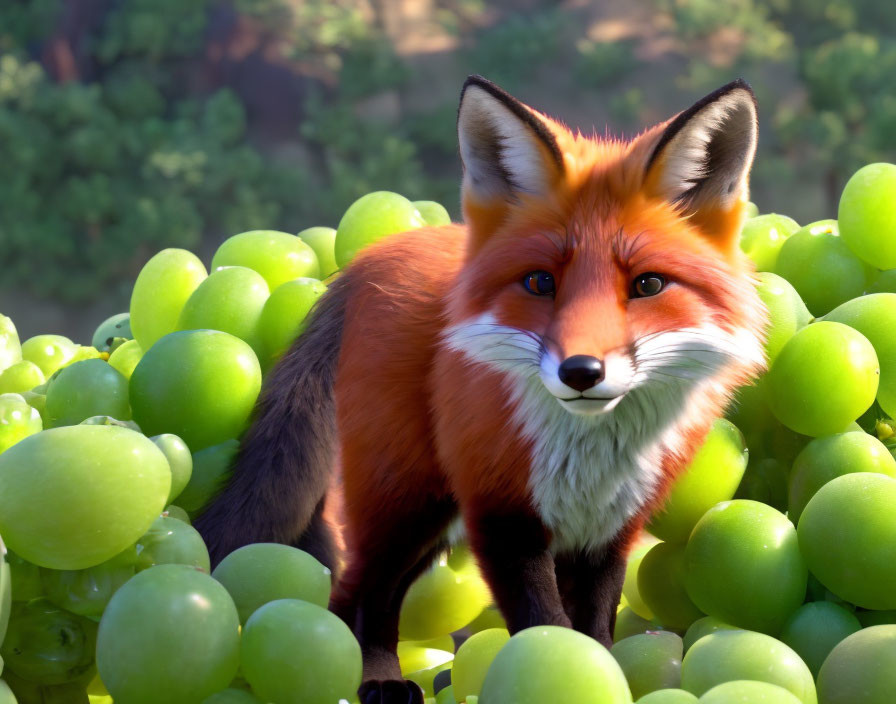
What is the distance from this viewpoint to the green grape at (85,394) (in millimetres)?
889

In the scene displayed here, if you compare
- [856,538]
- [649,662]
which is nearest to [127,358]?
[649,662]

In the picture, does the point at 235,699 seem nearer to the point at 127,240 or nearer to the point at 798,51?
the point at 127,240

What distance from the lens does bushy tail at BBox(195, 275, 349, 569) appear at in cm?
92

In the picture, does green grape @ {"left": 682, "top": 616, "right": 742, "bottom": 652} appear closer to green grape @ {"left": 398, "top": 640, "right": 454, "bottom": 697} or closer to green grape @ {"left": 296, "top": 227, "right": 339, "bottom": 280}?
green grape @ {"left": 398, "top": 640, "right": 454, "bottom": 697}

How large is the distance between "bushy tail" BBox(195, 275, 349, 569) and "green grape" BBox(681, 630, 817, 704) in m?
0.42

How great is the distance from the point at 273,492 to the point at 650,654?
38cm

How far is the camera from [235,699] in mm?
668

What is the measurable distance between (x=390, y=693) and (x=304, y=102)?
276 inches

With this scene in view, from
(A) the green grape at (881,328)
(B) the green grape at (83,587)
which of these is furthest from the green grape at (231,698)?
(A) the green grape at (881,328)

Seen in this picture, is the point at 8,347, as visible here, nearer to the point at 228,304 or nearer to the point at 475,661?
the point at 228,304

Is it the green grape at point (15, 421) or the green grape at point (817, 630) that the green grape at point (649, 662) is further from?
the green grape at point (15, 421)

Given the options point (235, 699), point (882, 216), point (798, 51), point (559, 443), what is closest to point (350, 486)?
point (559, 443)

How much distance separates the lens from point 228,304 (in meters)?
1.00

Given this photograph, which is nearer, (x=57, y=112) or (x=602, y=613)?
(x=602, y=613)
